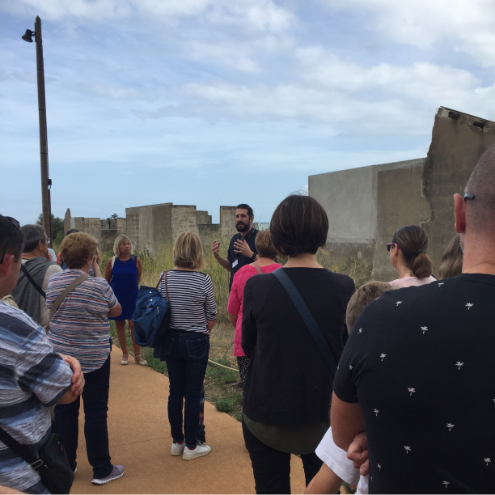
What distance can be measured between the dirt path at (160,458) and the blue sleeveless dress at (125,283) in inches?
54.6

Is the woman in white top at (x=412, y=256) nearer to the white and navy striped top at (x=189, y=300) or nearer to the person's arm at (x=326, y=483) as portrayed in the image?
the white and navy striped top at (x=189, y=300)

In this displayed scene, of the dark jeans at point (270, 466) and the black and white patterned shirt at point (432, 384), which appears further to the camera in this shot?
the dark jeans at point (270, 466)

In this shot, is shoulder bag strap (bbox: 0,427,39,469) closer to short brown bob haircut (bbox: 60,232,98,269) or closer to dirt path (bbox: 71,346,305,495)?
short brown bob haircut (bbox: 60,232,98,269)

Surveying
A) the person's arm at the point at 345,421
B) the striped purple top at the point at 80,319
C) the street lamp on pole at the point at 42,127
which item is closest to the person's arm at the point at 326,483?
the person's arm at the point at 345,421

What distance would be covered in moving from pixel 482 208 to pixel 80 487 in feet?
11.9

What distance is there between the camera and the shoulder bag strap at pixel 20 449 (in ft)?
5.69

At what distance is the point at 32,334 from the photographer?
180cm

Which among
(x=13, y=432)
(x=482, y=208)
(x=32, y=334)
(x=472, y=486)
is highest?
(x=482, y=208)

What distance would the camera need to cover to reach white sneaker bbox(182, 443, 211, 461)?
Answer: 4.00m

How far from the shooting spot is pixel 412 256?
3320 mm

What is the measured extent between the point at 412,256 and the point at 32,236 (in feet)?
9.71

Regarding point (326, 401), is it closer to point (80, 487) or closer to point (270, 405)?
point (270, 405)

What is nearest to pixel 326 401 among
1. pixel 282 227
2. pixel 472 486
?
pixel 282 227

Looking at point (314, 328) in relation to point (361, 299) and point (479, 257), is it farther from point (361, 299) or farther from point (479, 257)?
point (479, 257)
